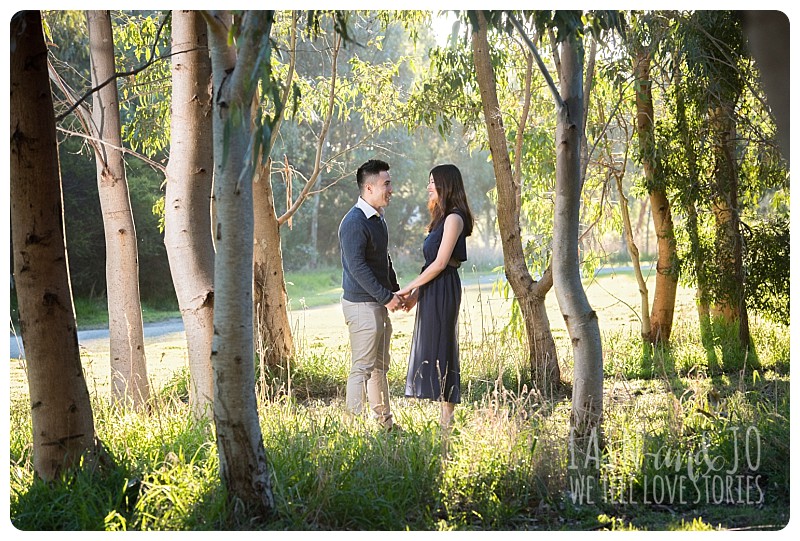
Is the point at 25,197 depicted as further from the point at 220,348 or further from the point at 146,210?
the point at 146,210

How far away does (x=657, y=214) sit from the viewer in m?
7.30

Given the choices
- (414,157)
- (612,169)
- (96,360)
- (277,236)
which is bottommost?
(96,360)

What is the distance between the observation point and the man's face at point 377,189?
4188 mm

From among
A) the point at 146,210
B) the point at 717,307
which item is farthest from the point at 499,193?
the point at 146,210

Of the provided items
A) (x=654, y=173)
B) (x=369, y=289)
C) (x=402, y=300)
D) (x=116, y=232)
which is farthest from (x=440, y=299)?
(x=654, y=173)

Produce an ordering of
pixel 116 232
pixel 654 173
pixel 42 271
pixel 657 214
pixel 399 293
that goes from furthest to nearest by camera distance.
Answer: pixel 657 214
pixel 654 173
pixel 116 232
pixel 399 293
pixel 42 271

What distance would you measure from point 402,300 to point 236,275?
1648 millimetres

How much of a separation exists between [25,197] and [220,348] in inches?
39.0

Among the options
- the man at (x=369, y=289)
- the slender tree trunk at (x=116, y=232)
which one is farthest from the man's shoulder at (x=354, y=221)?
the slender tree trunk at (x=116, y=232)

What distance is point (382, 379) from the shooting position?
14.3ft

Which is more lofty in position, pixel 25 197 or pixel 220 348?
pixel 25 197

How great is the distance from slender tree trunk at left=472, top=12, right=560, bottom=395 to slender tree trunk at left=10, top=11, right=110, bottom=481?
3.44 metres

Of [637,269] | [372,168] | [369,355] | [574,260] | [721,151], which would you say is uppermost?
[721,151]

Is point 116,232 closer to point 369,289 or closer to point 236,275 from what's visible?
point 369,289
